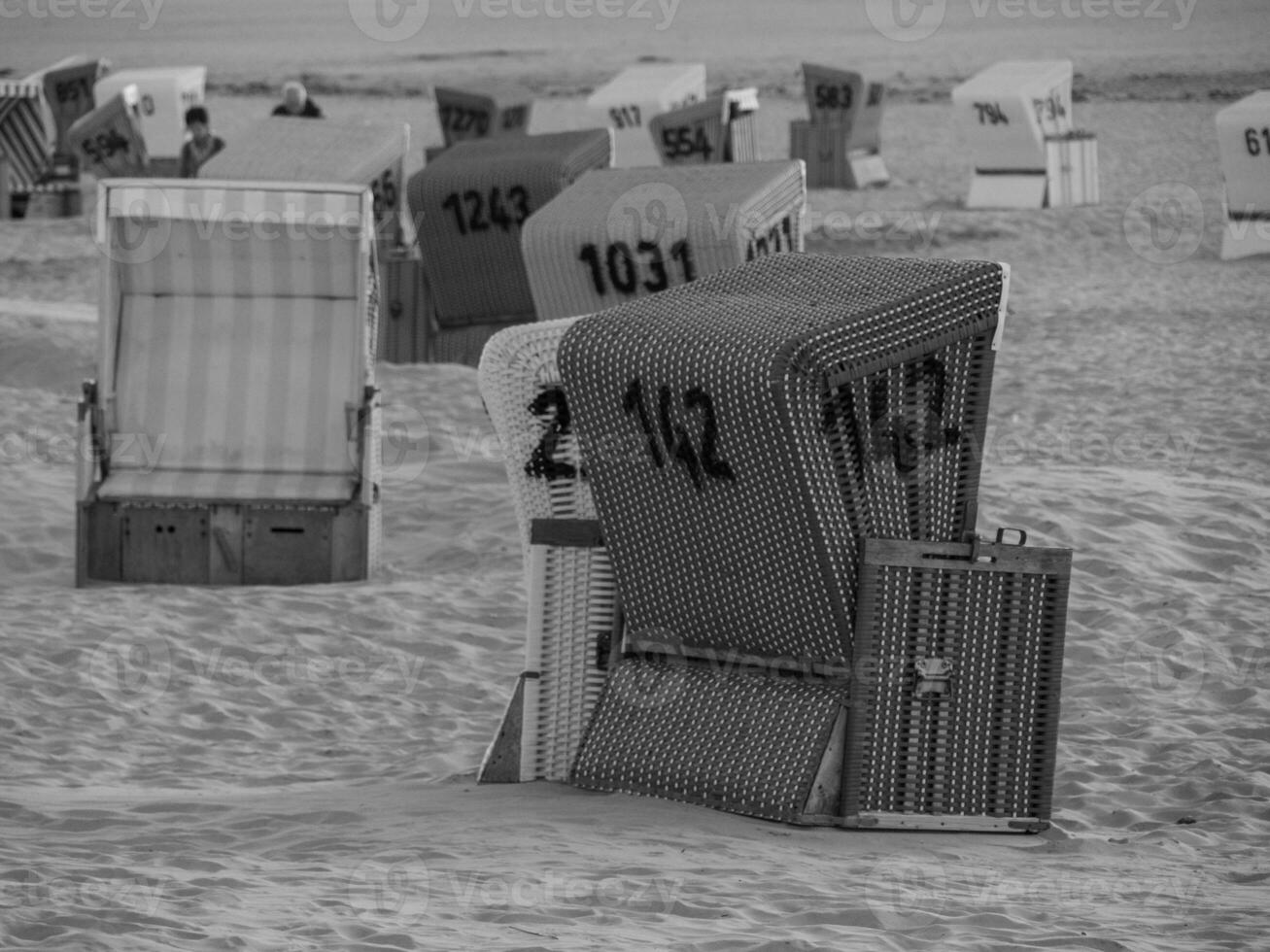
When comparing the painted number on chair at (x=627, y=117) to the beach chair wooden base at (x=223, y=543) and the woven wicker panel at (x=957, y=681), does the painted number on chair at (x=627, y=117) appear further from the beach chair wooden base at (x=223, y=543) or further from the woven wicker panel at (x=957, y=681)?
the woven wicker panel at (x=957, y=681)

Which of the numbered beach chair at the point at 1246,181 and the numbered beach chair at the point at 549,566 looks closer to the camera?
the numbered beach chair at the point at 549,566

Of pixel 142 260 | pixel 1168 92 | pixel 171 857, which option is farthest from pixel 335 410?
pixel 1168 92

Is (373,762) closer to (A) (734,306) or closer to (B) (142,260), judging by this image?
(A) (734,306)

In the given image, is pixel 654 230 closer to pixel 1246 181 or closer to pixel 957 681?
pixel 957 681

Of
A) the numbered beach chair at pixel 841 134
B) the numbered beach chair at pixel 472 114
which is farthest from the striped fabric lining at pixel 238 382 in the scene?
the numbered beach chair at pixel 841 134

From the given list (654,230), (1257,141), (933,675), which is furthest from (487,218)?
(1257,141)

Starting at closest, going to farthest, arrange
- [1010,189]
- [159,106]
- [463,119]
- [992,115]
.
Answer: [1010,189] → [992,115] → [463,119] → [159,106]

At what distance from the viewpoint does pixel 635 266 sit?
987 cm

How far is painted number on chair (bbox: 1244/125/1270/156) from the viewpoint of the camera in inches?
693

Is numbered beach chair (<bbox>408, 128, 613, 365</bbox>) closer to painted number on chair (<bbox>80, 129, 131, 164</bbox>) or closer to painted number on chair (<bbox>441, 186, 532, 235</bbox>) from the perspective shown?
painted number on chair (<bbox>441, 186, 532, 235</bbox>)

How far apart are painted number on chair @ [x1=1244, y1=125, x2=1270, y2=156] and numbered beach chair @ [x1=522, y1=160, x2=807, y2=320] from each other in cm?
860

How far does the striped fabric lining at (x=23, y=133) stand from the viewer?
878 inches

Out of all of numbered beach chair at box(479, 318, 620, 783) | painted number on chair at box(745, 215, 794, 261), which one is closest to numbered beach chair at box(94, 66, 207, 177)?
painted number on chair at box(745, 215, 794, 261)

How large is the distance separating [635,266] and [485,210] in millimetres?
2828
